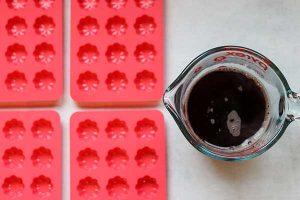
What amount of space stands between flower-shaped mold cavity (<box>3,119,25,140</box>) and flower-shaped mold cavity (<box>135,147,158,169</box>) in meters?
0.15

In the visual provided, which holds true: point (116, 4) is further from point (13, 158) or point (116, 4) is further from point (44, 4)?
point (13, 158)

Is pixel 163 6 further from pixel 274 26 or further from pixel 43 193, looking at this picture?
pixel 43 193

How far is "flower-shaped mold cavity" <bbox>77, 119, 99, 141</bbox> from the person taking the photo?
601mm

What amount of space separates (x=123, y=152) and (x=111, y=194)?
0.06m

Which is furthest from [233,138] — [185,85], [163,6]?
[163,6]

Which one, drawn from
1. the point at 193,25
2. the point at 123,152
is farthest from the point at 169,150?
the point at 193,25

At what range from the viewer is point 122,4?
61cm

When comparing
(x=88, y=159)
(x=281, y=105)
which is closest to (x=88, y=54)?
(x=88, y=159)

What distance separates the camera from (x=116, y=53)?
61 cm

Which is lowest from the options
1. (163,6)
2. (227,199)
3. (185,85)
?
(227,199)

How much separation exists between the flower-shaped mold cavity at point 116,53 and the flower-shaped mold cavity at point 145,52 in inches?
0.6

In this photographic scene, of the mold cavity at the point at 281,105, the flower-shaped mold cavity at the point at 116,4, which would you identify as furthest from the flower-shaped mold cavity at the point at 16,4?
the mold cavity at the point at 281,105

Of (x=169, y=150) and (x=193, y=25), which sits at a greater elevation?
(x=193, y=25)

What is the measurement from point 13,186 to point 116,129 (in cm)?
15
